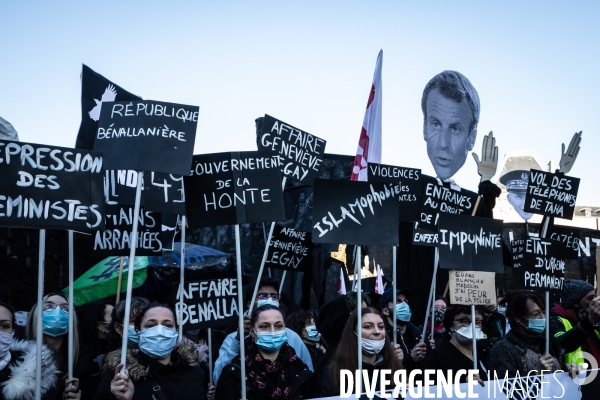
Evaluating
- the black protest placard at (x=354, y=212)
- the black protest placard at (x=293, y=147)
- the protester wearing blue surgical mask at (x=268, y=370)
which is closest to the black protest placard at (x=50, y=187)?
the protester wearing blue surgical mask at (x=268, y=370)

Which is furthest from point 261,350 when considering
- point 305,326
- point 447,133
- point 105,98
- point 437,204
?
point 447,133

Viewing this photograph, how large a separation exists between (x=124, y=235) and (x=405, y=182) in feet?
12.5

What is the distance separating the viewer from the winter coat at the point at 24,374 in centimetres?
440

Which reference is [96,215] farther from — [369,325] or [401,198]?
[401,198]

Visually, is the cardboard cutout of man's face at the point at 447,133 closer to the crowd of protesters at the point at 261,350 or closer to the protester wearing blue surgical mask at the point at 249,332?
the crowd of protesters at the point at 261,350

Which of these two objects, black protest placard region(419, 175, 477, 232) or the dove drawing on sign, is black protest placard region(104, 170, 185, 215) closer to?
the dove drawing on sign

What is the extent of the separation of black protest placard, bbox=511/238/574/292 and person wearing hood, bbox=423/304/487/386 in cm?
80

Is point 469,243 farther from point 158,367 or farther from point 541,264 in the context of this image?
point 158,367

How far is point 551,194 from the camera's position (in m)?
8.52

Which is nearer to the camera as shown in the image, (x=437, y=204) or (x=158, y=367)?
(x=158, y=367)

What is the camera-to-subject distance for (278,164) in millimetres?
6574

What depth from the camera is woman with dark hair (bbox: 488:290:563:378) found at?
589cm

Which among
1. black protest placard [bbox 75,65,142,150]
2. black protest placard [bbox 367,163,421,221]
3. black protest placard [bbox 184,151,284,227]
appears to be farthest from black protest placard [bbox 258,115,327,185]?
black protest placard [bbox 75,65,142,150]

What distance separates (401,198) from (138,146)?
3982mm
